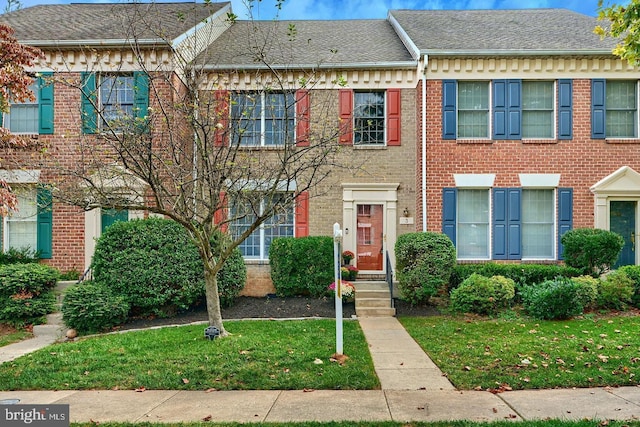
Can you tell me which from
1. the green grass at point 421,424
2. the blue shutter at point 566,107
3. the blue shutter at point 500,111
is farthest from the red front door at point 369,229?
the green grass at point 421,424

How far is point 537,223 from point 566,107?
318 centimetres

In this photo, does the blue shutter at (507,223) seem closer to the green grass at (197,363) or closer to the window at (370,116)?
the window at (370,116)

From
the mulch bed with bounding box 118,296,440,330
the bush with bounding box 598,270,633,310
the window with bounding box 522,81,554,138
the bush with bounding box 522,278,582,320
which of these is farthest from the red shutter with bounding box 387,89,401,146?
the bush with bounding box 598,270,633,310

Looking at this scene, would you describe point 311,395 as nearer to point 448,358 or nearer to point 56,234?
point 448,358

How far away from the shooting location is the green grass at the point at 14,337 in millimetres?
8647

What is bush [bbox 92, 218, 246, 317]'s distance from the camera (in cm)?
961

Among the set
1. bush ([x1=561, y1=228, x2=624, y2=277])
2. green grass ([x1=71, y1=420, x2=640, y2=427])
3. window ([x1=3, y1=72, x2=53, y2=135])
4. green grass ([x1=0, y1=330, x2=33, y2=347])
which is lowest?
green grass ([x1=0, y1=330, x2=33, y2=347])

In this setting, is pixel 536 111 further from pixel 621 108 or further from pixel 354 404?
pixel 354 404

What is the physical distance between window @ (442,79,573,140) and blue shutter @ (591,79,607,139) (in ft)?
1.91

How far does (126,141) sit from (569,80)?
11.2 metres

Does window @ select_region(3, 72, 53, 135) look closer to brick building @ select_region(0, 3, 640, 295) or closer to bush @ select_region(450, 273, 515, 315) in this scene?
brick building @ select_region(0, 3, 640, 295)

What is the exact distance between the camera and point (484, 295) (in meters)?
9.84

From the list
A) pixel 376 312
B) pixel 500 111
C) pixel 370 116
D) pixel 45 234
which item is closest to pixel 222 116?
pixel 376 312

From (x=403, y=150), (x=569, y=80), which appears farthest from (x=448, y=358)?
(x=569, y=80)
